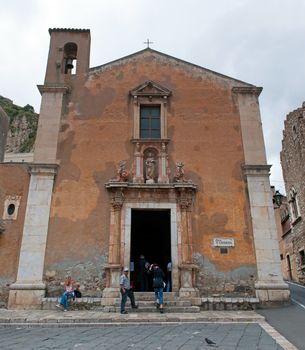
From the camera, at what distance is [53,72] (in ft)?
48.3

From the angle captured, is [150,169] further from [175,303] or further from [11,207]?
[11,207]

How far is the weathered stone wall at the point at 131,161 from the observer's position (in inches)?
462

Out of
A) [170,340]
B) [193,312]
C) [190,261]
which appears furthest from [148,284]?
[170,340]

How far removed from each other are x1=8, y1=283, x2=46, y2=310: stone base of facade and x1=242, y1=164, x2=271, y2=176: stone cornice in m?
8.26

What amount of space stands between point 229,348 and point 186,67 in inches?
470

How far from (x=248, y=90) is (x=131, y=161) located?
5.80 m

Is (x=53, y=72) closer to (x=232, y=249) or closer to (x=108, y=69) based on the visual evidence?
(x=108, y=69)

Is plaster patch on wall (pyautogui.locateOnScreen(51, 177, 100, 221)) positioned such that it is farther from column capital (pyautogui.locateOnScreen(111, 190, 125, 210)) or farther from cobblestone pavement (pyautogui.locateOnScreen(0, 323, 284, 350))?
cobblestone pavement (pyautogui.locateOnScreen(0, 323, 284, 350))

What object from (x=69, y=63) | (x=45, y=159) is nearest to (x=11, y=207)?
(x=45, y=159)

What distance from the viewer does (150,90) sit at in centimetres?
1435

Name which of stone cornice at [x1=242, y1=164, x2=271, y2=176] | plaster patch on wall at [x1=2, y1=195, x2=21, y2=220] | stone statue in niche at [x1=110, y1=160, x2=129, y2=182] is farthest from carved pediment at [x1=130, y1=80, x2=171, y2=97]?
plaster patch on wall at [x1=2, y1=195, x2=21, y2=220]

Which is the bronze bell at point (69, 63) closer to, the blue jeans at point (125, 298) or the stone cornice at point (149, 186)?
the stone cornice at point (149, 186)

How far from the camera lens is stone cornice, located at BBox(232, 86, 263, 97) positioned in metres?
14.3

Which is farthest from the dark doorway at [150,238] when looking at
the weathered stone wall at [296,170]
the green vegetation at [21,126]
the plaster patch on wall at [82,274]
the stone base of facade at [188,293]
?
the green vegetation at [21,126]
